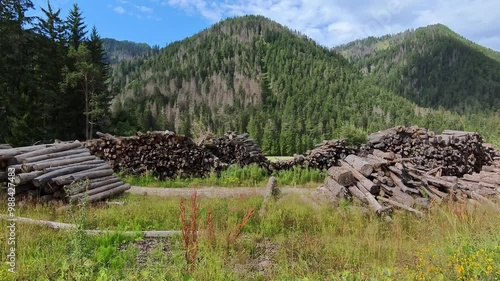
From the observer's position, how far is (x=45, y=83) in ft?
87.9

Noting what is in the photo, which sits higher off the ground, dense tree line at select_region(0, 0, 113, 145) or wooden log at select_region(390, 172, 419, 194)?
dense tree line at select_region(0, 0, 113, 145)

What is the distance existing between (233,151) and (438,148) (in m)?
10.0

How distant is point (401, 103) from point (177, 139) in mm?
162474

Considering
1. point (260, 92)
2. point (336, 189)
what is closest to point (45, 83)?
point (336, 189)

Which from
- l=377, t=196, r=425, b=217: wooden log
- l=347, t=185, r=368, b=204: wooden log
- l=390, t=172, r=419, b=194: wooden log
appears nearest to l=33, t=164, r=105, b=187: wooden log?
l=347, t=185, r=368, b=204: wooden log

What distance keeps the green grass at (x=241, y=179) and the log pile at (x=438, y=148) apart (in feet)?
10.9

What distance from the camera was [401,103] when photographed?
15600 centimetres

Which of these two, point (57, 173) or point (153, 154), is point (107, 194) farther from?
point (153, 154)

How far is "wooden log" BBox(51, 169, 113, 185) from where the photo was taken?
8195 mm

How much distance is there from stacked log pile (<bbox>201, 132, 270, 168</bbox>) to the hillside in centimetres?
5488

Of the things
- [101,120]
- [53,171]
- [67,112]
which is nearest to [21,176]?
[53,171]

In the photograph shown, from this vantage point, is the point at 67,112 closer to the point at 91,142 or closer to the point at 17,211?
the point at 91,142

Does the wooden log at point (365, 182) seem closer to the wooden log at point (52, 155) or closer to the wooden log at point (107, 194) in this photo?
the wooden log at point (107, 194)

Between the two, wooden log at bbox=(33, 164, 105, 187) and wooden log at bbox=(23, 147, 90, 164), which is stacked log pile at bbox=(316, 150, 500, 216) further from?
wooden log at bbox=(23, 147, 90, 164)
